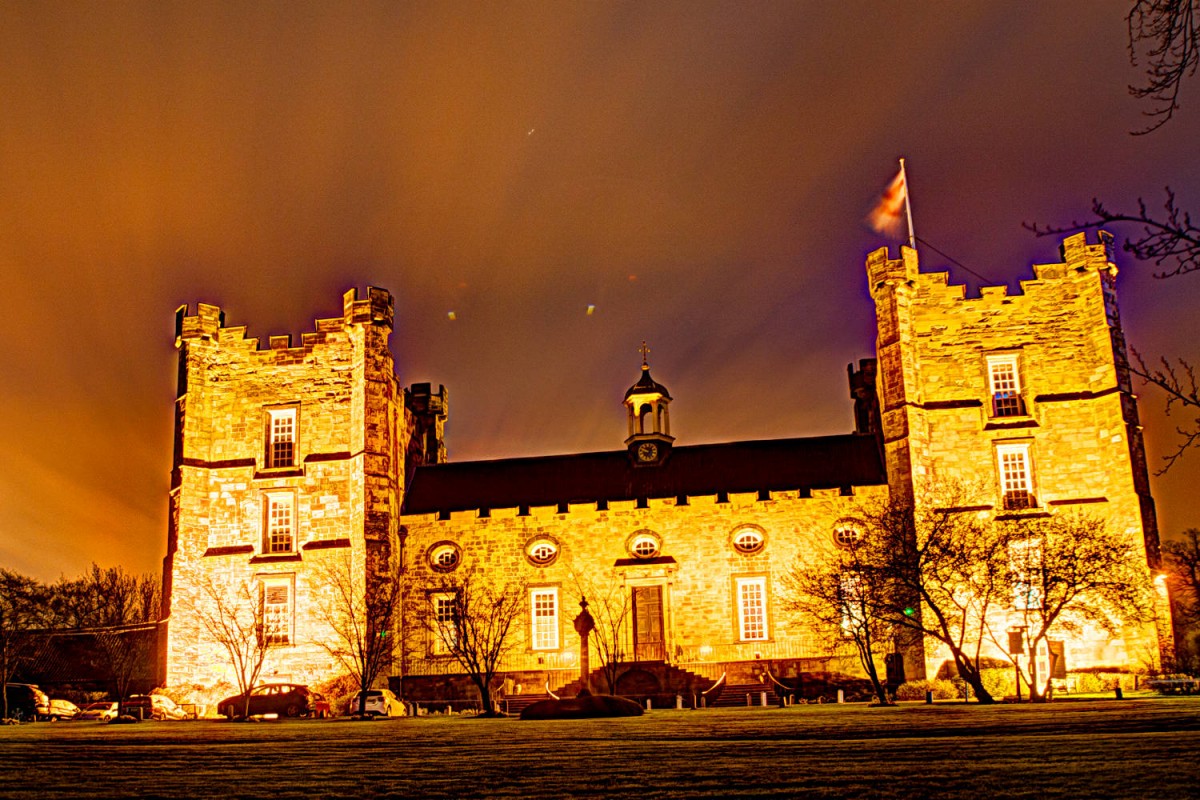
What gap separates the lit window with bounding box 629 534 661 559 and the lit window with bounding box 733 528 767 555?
283 centimetres

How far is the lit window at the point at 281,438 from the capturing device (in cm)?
4188

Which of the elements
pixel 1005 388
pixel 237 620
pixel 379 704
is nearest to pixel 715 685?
pixel 379 704

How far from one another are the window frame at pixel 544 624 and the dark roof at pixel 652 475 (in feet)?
10.7

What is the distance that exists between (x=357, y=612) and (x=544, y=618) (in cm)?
666

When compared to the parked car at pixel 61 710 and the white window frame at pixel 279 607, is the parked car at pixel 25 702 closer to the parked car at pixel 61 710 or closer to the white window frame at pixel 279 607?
the parked car at pixel 61 710

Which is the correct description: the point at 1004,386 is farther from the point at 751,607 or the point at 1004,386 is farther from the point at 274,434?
the point at 274,434

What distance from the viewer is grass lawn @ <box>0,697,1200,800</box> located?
825 cm

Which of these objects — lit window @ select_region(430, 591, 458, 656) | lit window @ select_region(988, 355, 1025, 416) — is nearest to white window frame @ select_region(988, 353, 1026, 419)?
lit window @ select_region(988, 355, 1025, 416)

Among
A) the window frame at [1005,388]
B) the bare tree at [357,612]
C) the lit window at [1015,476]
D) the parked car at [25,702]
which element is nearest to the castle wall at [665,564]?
the bare tree at [357,612]

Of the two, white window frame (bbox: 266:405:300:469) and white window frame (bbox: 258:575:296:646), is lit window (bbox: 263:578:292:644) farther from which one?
white window frame (bbox: 266:405:300:469)

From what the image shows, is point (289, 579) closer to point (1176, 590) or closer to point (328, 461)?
point (328, 461)

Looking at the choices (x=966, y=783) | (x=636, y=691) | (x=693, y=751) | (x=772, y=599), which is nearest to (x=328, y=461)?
(x=636, y=691)

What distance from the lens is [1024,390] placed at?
3909 cm

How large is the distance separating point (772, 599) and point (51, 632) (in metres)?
32.4
